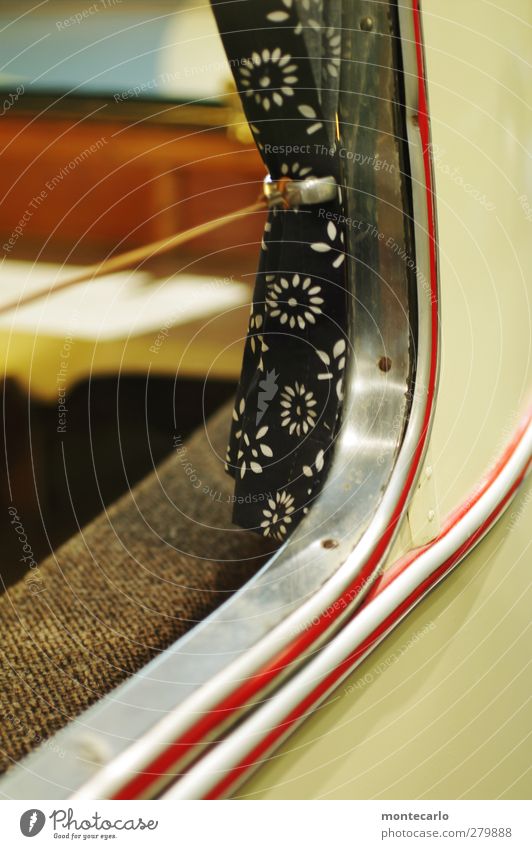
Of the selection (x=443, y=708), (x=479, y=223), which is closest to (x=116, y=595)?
(x=443, y=708)

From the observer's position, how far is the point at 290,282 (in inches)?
20.3

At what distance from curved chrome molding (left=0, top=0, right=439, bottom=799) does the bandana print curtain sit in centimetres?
2

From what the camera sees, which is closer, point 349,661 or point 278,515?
point 349,661

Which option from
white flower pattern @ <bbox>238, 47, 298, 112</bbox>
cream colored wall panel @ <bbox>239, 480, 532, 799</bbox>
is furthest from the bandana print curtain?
cream colored wall panel @ <bbox>239, 480, 532, 799</bbox>

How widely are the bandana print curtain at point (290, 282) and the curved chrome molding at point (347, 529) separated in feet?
0.05

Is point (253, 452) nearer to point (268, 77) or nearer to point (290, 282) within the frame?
point (290, 282)

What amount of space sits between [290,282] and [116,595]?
0.32 meters

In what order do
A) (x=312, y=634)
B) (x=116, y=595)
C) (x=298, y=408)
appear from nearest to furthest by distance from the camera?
(x=312, y=634) < (x=298, y=408) < (x=116, y=595)

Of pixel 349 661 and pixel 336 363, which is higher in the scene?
pixel 336 363

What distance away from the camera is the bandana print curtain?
17.7 inches

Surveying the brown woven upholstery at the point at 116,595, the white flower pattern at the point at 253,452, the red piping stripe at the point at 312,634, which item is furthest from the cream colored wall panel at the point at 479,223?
the brown woven upholstery at the point at 116,595

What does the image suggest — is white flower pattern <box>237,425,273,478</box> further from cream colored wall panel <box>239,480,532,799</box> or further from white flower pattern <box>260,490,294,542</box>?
cream colored wall panel <box>239,480,532,799</box>

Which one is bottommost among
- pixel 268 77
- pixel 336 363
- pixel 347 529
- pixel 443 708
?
pixel 443 708

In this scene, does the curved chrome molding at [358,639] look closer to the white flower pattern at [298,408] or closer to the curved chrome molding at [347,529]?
the curved chrome molding at [347,529]
